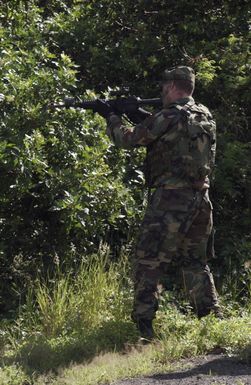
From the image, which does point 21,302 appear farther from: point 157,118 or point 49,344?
point 157,118

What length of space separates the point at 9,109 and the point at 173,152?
5.34 feet

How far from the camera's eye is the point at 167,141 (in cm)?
557

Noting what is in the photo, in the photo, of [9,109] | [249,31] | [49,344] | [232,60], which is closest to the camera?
[49,344]

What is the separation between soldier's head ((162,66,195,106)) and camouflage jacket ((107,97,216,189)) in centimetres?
A: 6

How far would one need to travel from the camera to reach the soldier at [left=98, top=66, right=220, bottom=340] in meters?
5.56

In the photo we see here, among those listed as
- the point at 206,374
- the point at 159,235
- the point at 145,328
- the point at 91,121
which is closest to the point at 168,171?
the point at 159,235

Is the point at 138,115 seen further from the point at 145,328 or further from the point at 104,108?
the point at 145,328

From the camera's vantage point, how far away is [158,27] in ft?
29.6

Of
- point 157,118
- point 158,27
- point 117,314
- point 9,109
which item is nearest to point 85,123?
point 9,109

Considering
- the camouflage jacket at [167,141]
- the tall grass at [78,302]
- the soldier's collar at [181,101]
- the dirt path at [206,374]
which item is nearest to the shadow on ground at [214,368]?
the dirt path at [206,374]

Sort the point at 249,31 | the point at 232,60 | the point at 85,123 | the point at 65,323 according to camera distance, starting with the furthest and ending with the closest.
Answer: the point at 249,31, the point at 232,60, the point at 85,123, the point at 65,323

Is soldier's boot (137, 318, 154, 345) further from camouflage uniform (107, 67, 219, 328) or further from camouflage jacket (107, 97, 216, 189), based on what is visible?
camouflage jacket (107, 97, 216, 189)

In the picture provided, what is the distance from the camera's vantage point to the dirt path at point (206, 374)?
4.54 metres

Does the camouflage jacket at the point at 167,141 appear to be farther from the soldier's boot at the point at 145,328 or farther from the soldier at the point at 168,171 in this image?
the soldier's boot at the point at 145,328
